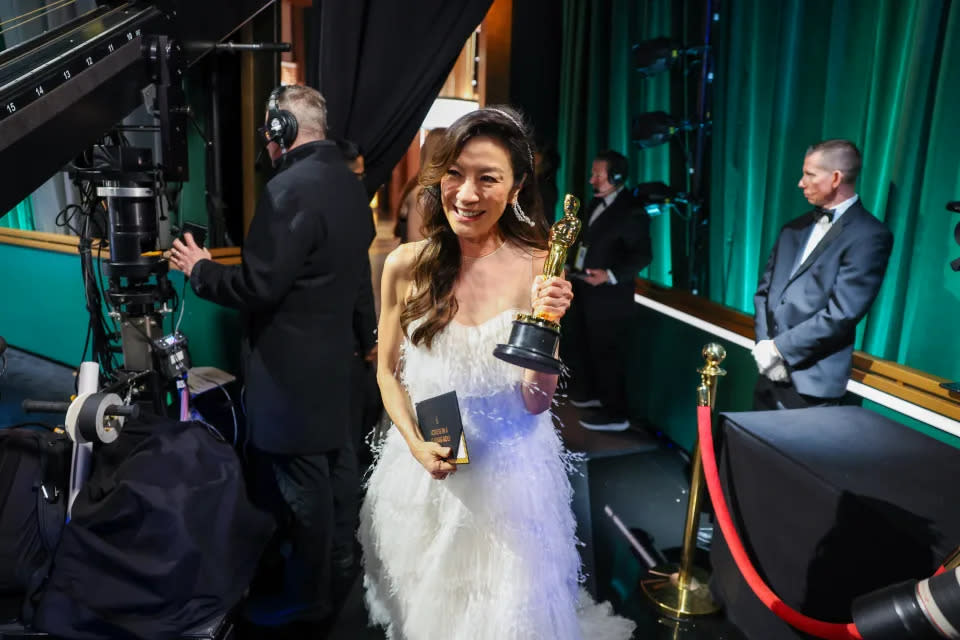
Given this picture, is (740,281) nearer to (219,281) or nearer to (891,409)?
(891,409)

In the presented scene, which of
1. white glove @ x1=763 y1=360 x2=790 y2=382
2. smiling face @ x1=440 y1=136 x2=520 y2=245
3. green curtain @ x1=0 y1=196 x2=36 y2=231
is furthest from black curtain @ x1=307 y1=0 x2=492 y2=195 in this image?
green curtain @ x1=0 y1=196 x2=36 y2=231

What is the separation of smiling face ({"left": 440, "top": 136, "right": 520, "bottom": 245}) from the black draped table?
4.53ft

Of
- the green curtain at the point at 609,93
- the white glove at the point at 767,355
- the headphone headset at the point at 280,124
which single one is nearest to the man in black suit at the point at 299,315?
the headphone headset at the point at 280,124

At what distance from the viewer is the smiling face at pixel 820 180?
111 inches

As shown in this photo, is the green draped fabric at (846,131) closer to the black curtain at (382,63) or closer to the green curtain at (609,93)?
the green curtain at (609,93)

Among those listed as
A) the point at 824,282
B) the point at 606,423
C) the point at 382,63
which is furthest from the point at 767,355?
the point at 382,63

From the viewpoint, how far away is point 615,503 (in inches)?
134

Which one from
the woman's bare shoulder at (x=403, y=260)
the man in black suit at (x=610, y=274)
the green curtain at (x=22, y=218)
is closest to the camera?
the woman's bare shoulder at (x=403, y=260)

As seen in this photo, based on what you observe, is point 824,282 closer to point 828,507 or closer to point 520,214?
point 828,507

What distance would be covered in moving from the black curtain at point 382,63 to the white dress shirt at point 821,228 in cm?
194

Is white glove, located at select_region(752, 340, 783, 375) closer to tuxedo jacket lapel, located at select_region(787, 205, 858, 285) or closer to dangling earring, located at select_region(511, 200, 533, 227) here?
tuxedo jacket lapel, located at select_region(787, 205, 858, 285)

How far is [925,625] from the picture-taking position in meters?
0.94

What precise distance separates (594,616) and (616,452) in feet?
5.73

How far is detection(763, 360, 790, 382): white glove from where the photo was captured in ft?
9.83
